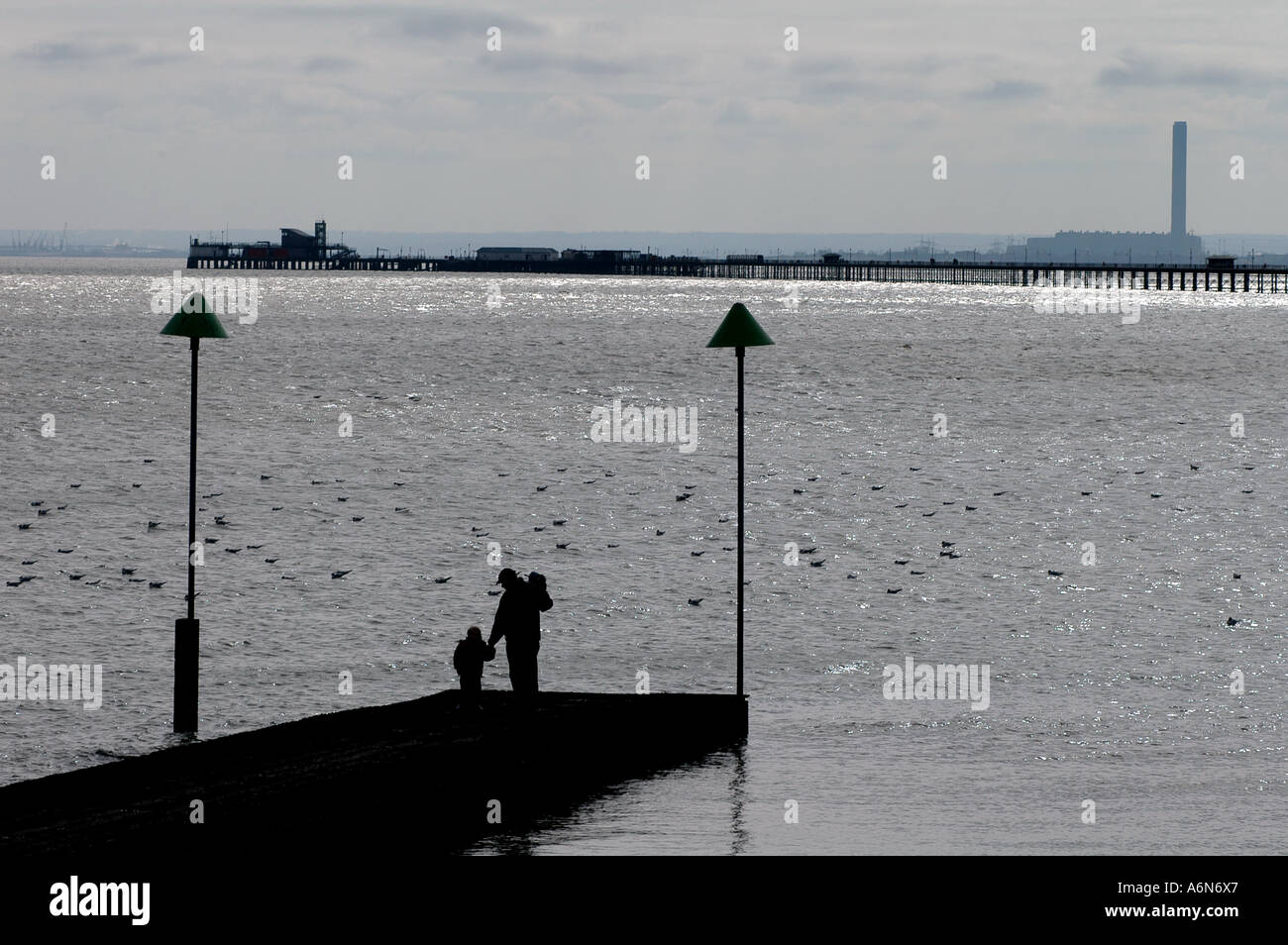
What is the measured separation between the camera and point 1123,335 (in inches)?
5935

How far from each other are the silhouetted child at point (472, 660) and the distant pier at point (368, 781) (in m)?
0.24

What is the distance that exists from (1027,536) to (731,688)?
17.9 metres

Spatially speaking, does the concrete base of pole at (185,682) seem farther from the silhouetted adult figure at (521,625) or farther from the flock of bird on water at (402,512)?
the flock of bird on water at (402,512)

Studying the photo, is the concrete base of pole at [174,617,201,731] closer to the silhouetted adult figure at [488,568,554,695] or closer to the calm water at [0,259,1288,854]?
the calm water at [0,259,1288,854]

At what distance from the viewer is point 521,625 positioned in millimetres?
17375

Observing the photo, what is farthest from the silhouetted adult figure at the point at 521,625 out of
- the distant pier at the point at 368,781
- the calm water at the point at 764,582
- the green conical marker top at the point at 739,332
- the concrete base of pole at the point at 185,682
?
the concrete base of pole at the point at 185,682

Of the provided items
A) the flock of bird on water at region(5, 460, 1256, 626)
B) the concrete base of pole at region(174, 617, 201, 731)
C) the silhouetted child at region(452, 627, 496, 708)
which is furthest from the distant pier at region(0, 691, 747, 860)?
the flock of bird on water at region(5, 460, 1256, 626)

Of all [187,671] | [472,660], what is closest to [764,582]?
[187,671]

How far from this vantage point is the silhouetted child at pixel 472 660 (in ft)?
57.2

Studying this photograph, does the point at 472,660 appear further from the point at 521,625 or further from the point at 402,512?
the point at 402,512

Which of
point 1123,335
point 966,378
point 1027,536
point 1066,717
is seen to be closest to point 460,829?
point 1066,717

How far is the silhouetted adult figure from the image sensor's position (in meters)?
17.3

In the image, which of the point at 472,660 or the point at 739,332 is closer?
the point at 472,660

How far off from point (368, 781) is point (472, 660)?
2.79 meters
